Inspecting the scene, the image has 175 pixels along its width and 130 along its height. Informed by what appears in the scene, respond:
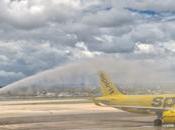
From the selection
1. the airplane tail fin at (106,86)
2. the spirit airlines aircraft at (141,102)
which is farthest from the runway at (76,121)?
A: the airplane tail fin at (106,86)

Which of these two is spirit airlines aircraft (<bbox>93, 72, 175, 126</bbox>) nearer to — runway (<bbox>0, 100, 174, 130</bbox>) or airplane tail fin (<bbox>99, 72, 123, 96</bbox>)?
airplane tail fin (<bbox>99, 72, 123, 96</bbox>)

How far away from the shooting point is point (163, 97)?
51500 mm

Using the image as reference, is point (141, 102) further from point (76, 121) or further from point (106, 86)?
point (76, 121)

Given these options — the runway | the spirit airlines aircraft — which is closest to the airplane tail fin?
the spirit airlines aircraft

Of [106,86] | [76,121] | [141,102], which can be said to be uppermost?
[106,86]

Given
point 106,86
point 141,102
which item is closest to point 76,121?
point 106,86

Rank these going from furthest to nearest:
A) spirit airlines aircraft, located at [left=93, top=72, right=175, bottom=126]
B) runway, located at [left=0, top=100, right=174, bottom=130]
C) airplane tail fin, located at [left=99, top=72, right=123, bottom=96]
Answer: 1. airplane tail fin, located at [left=99, top=72, right=123, bottom=96]
2. spirit airlines aircraft, located at [left=93, top=72, right=175, bottom=126]
3. runway, located at [left=0, top=100, right=174, bottom=130]

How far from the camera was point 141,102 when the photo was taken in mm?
53531

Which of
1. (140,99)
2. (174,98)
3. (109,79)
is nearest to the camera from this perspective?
(174,98)

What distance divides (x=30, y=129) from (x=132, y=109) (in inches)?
558

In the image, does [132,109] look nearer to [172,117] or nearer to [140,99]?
[140,99]

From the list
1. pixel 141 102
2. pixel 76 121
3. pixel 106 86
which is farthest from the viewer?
pixel 106 86

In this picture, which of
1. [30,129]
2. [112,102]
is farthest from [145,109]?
[30,129]

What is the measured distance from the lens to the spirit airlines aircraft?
48981 millimetres
